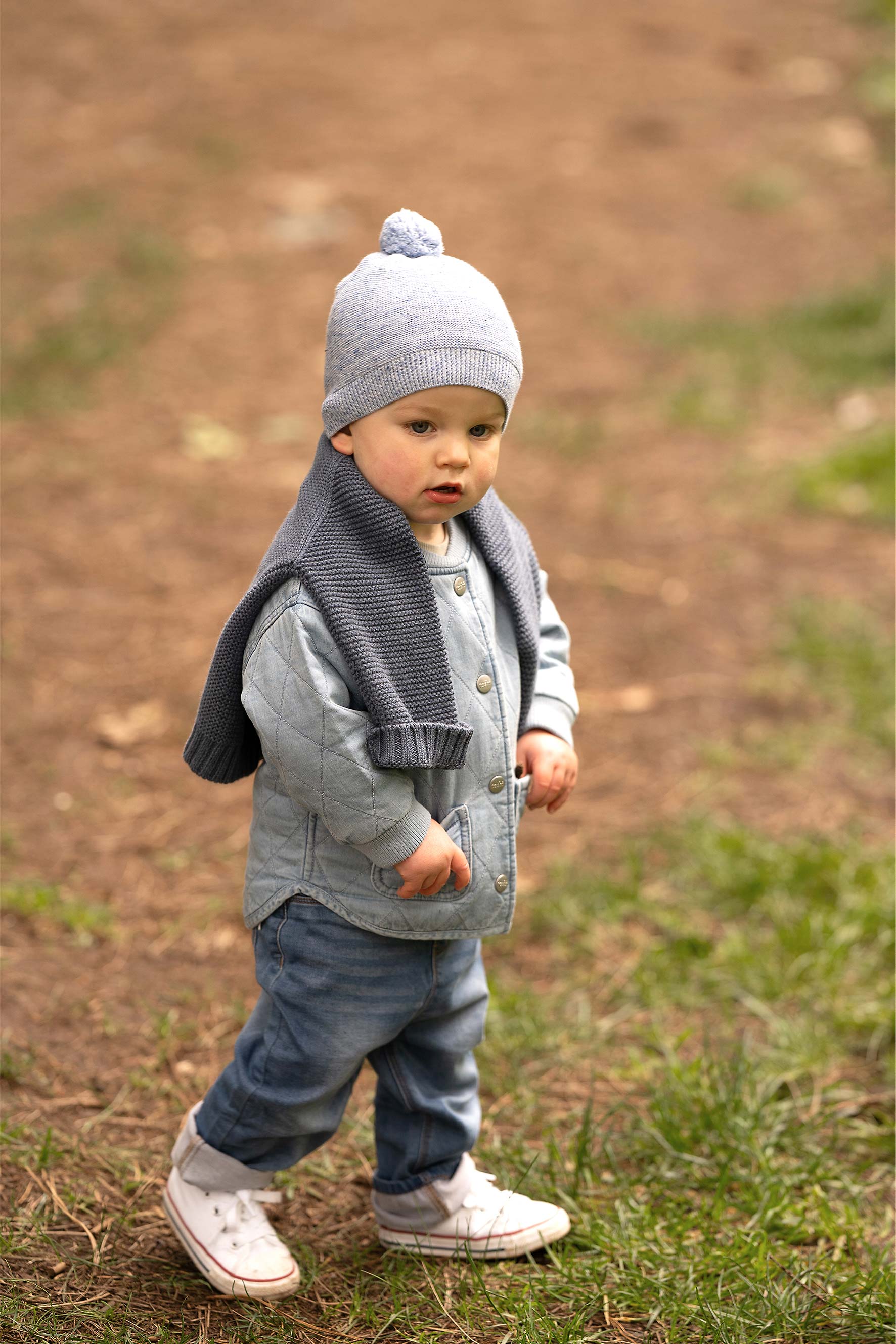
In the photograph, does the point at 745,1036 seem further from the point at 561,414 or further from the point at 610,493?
the point at 561,414

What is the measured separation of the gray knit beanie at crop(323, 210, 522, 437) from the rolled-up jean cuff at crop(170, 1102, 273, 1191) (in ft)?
3.75

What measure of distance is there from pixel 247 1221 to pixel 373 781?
850mm

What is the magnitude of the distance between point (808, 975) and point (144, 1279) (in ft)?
5.18

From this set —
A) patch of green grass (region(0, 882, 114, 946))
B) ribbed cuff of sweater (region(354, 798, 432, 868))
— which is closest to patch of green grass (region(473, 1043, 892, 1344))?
ribbed cuff of sweater (region(354, 798, 432, 868))

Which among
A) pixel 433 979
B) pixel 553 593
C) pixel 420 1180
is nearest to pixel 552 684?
pixel 433 979

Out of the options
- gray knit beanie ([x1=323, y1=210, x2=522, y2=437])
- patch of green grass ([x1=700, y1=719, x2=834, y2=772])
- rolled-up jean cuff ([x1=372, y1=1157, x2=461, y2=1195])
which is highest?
gray knit beanie ([x1=323, y1=210, x2=522, y2=437])

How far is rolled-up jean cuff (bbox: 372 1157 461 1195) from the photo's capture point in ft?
7.27

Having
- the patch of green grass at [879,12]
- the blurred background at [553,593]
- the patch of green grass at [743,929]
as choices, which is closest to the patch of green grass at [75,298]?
the blurred background at [553,593]

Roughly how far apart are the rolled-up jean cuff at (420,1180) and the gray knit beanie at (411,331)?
123cm

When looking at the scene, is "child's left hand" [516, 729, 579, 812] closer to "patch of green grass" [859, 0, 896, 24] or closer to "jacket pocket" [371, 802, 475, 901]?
"jacket pocket" [371, 802, 475, 901]

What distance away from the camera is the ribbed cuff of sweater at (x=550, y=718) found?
2.11 meters

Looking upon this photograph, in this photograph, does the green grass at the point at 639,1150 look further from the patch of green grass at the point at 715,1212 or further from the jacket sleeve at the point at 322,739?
the jacket sleeve at the point at 322,739

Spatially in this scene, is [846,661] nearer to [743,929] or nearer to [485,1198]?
[743,929]

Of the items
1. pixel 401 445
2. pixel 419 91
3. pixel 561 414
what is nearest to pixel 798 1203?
pixel 401 445
